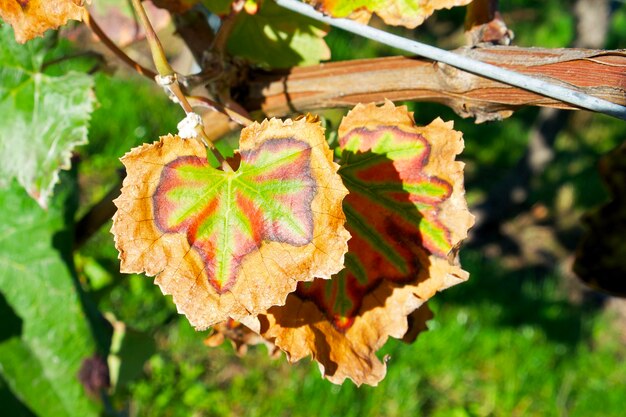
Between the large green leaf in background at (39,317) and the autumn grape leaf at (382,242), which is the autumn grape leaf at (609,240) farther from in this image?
the large green leaf in background at (39,317)

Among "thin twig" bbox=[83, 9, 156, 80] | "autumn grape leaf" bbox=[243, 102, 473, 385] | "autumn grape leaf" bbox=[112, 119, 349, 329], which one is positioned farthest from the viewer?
"thin twig" bbox=[83, 9, 156, 80]

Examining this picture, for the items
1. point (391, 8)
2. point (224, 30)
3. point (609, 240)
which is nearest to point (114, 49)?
point (224, 30)

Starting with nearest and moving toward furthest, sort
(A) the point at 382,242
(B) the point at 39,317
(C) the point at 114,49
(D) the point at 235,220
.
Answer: (D) the point at 235,220 → (A) the point at 382,242 → (C) the point at 114,49 → (B) the point at 39,317

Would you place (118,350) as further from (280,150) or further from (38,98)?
(280,150)

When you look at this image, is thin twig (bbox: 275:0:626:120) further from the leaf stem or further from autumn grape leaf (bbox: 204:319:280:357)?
autumn grape leaf (bbox: 204:319:280:357)

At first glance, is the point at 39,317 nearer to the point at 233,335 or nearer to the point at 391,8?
the point at 233,335

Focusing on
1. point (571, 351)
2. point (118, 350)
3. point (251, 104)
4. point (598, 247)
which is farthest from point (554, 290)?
point (251, 104)

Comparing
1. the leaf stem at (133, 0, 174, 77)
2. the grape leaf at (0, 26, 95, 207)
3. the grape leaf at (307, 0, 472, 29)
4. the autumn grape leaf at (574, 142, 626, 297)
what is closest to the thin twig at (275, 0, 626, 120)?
the grape leaf at (307, 0, 472, 29)
